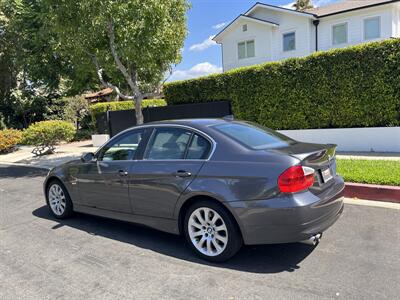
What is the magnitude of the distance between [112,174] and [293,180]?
2484 mm

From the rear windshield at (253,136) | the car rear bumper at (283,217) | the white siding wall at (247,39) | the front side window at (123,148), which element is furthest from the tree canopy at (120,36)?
the white siding wall at (247,39)

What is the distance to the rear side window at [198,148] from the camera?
4.32 metres

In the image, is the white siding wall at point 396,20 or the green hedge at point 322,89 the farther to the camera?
the white siding wall at point 396,20

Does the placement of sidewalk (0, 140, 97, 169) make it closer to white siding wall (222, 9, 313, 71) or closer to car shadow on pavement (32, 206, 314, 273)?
car shadow on pavement (32, 206, 314, 273)

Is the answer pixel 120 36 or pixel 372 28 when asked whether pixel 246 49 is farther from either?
pixel 120 36

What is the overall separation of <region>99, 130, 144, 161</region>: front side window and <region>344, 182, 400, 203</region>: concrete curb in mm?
3804

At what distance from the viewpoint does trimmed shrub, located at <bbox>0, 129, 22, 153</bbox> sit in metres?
17.8

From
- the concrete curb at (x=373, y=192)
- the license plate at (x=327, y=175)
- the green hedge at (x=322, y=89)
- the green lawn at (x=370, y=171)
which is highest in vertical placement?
the green hedge at (x=322, y=89)

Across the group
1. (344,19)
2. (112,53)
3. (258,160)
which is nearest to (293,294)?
(258,160)

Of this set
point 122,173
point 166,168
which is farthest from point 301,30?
point 166,168

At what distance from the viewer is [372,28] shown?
1922cm

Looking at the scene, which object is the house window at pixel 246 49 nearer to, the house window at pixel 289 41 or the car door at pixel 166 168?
the house window at pixel 289 41

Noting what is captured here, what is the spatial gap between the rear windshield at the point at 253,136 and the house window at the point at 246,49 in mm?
18855

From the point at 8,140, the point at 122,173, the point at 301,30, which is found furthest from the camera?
the point at 301,30
